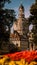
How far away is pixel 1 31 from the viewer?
2972cm

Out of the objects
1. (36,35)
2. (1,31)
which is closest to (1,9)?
(1,31)

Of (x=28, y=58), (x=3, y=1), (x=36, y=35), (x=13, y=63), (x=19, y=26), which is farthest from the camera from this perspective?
(x=19, y=26)

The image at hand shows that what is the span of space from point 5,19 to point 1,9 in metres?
1.29

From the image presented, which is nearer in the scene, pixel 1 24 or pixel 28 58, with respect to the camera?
pixel 28 58

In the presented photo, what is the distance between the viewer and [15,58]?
8.66 feet

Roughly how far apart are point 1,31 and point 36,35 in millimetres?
4010

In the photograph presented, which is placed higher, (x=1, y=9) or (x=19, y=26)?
(x=1, y=9)

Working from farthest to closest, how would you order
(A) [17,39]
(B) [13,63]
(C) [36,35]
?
(A) [17,39] → (C) [36,35] → (B) [13,63]

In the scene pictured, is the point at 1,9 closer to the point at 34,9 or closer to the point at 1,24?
the point at 1,24

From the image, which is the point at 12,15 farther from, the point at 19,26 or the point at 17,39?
the point at 19,26

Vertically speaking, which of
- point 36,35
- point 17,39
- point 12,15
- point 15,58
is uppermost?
point 15,58

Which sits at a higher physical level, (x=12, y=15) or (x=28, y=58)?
(x=28, y=58)

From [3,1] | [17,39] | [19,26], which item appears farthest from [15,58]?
[19,26]

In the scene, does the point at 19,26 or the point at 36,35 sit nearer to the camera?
the point at 36,35
